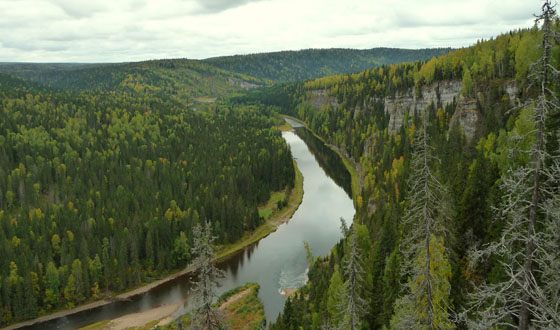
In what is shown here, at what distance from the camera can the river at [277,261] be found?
71750 mm

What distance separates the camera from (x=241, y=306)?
6862cm

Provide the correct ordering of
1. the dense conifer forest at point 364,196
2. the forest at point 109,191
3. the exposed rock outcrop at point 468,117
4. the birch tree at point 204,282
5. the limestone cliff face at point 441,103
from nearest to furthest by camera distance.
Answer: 1. the dense conifer forest at point 364,196
2. the birch tree at point 204,282
3. the forest at point 109,191
4. the exposed rock outcrop at point 468,117
5. the limestone cliff face at point 441,103

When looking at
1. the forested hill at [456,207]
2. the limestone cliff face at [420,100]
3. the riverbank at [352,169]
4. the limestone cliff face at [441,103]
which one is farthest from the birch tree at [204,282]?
the limestone cliff face at [420,100]

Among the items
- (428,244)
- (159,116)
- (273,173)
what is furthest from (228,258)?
(159,116)

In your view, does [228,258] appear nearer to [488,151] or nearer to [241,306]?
[241,306]

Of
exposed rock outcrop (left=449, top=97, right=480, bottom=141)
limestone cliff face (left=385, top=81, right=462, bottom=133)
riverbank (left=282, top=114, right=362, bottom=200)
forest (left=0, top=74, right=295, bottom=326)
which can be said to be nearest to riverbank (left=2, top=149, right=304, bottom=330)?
forest (left=0, top=74, right=295, bottom=326)

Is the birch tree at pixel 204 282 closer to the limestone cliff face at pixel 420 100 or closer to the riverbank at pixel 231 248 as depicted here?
the riverbank at pixel 231 248

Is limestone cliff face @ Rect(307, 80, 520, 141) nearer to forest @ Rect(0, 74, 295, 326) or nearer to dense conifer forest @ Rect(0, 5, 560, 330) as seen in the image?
dense conifer forest @ Rect(0, 5, 560, 330)

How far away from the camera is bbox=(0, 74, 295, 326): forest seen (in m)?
76.6

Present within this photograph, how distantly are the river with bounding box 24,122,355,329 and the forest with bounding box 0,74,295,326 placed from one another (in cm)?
492

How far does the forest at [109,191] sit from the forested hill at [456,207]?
31507 mm

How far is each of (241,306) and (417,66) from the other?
444 ft

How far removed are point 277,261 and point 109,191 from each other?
51.6m

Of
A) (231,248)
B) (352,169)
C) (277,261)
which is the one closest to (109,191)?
(231,248)
